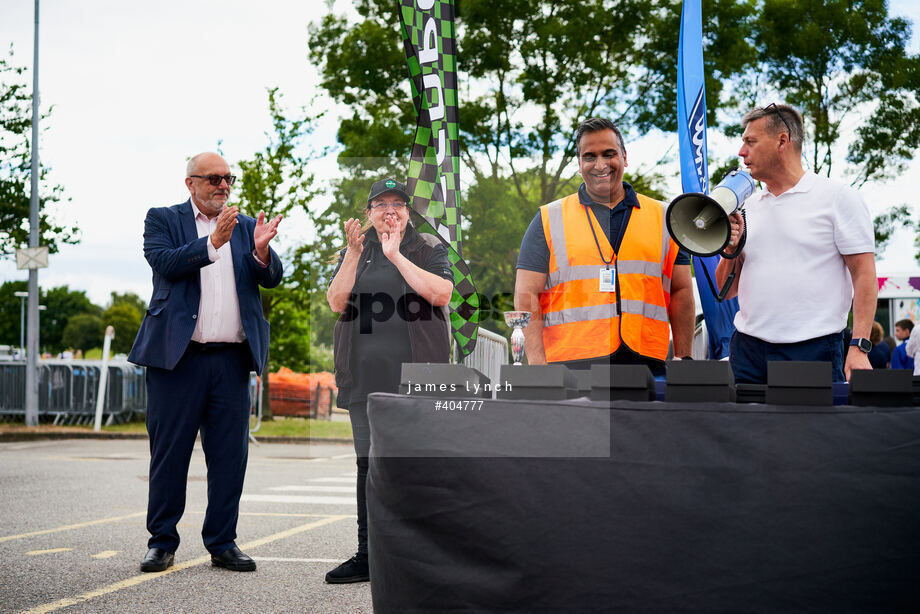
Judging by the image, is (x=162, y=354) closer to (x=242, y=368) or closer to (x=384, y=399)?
(x=242, y=368)

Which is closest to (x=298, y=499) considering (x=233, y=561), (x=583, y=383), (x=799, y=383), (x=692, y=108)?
(x=233, y=561)

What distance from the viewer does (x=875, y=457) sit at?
2303 millimetres

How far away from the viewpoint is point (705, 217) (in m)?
3.18

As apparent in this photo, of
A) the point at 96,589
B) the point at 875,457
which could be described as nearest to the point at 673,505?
the point at 875,457

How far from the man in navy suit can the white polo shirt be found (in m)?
2.48

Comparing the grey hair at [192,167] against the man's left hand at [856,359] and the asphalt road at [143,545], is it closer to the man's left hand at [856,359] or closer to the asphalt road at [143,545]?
the asphalt road at [143,545]

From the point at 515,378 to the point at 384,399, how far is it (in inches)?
15.3

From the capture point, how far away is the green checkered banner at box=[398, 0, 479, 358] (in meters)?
4.62

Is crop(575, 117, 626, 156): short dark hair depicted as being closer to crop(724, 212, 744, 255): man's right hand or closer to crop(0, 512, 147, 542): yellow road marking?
crop(724, 212, 744, 255): man's right hand

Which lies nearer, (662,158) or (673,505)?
(673,505)

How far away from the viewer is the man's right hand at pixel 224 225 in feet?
14.4

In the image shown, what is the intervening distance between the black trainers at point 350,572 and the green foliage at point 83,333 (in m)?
89.5

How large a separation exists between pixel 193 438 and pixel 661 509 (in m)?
3.12

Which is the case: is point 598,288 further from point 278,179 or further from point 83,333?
point 83,333
